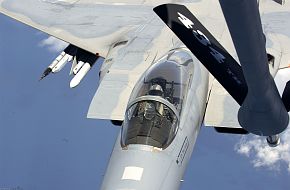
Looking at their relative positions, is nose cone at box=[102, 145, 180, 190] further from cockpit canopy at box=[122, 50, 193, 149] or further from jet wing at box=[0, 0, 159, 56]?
jet wing at box=[0, 0, 159, 56]

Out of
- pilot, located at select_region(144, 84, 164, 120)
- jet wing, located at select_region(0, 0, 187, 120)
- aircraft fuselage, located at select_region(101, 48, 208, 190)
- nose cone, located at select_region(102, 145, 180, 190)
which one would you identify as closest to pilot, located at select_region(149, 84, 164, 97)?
aircraft fuselage, located at select_region(101, 48, 208, 190)

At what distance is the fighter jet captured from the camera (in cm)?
784

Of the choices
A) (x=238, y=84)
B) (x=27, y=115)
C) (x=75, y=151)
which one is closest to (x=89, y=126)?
(x=75, y=151)

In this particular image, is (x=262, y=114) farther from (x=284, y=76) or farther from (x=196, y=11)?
(x=196, y=11)

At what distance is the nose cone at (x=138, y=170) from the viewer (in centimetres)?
982

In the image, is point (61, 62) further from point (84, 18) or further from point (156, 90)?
point (156, 90)

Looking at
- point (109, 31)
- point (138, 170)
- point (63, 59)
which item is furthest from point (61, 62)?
point (138, 170)

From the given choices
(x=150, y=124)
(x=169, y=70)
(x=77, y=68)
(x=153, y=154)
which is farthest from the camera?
(x=77, y=68)

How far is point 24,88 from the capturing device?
80.8ft

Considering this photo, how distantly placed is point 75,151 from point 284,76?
9.10 metres

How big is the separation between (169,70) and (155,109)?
1.63m

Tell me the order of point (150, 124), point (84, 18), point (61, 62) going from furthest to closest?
1. point (84, 18)
2. point (61, 62)
3. point (150, 124)

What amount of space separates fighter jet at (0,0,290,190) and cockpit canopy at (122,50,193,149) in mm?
22

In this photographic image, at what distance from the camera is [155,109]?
35.3ft
